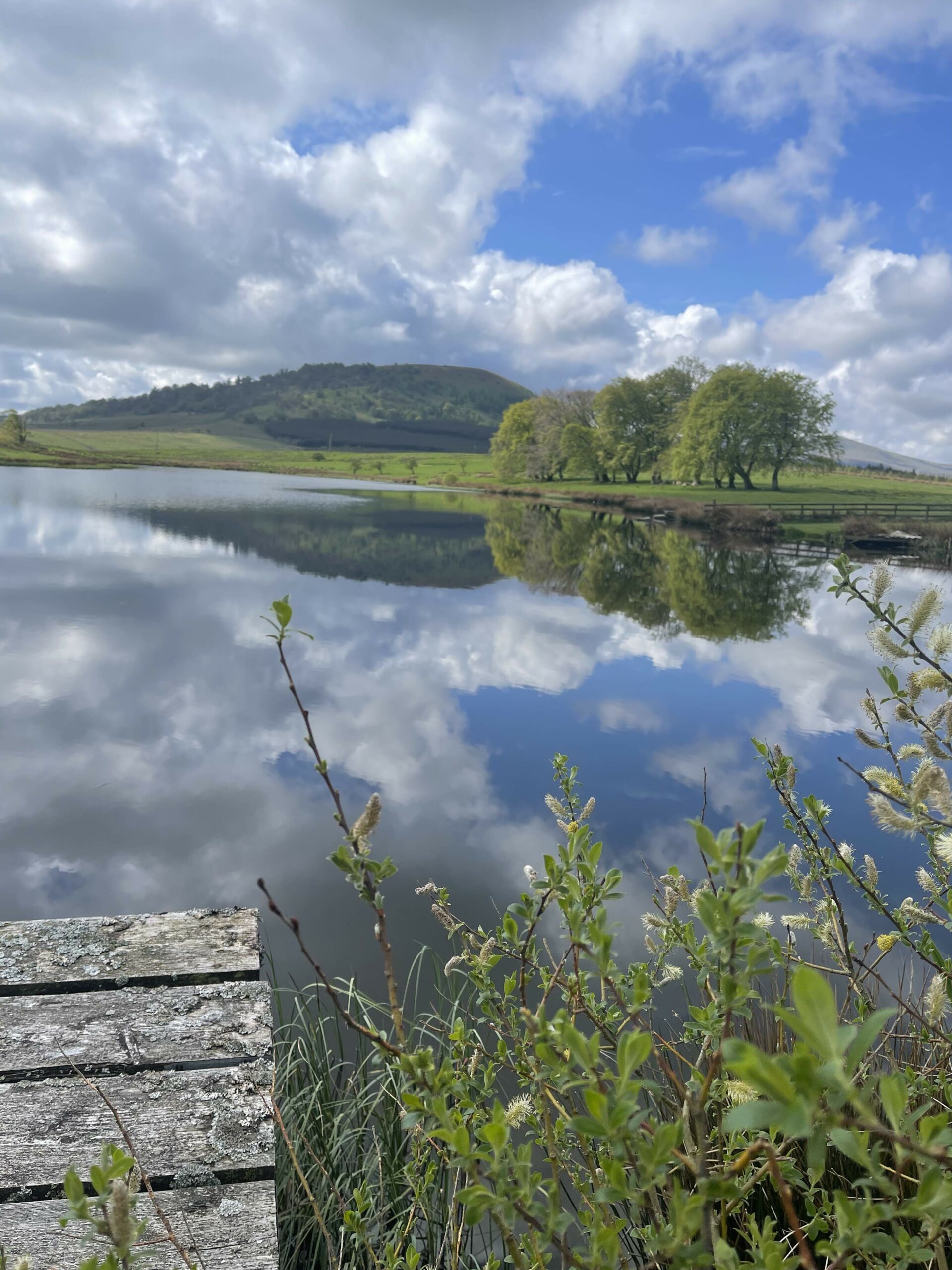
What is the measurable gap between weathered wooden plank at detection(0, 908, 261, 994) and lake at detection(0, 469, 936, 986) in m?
2.26

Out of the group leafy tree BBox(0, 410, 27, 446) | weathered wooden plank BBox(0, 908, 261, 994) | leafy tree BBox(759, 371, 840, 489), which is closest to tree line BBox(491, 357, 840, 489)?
leafy tree BBox(759, 371, 840, 489)

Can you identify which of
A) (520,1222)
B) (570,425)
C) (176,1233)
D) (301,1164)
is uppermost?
(570,425)

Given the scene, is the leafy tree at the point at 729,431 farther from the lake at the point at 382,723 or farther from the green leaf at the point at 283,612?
the green leaf at the point at 283,612

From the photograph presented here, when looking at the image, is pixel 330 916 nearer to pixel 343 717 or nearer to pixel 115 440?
pixel 343 717

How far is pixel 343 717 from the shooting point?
10891mm

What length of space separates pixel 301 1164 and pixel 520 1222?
118 centimetres

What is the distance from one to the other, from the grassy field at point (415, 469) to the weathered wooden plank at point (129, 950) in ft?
170

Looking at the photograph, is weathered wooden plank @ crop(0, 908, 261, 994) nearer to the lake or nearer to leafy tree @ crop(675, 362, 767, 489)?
the lake

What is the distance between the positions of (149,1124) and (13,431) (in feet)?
409

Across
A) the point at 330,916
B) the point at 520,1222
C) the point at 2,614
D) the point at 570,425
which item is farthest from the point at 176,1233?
the point at 570,425

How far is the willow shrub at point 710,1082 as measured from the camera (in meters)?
0.91

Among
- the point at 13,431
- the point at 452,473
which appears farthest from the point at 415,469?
the point at 13,431

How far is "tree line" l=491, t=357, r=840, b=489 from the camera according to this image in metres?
74.0

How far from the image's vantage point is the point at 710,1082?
1.38 metres
